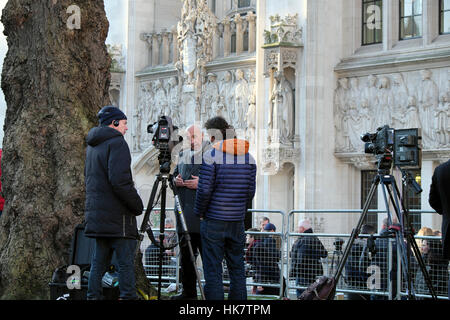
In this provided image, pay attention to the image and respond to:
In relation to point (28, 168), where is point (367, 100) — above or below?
above

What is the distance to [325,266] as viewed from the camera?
13375mm

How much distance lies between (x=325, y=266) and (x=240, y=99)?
8.86 metres

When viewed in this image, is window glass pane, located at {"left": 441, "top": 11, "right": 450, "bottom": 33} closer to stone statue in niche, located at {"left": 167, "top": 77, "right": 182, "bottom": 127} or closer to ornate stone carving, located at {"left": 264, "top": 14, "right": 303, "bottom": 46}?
ornate stone carving, located at {"left": 264, "top": 14, "right": 303, "bottom": 46}

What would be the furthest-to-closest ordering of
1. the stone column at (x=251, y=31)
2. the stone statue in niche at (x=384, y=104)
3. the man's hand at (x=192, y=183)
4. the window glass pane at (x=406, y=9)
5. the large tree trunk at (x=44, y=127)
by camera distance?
the stone column at (x=251, y=31)
the window glass pane at (x=406, y=9)
the stone statue in niche at (x=384, y=104)
the large tree trunk at (x=44, y=127)
the man's hand at (x=192, y=183)

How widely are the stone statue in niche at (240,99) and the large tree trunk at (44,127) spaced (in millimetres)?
10699

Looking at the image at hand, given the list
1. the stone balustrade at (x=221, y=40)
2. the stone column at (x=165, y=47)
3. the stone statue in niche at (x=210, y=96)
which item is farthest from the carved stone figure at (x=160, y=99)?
the stone statue in niche at (x=210, y=96)

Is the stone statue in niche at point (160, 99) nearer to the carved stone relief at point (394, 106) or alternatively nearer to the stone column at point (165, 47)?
the stone column at point (165, 47)

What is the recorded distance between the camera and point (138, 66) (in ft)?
83.4

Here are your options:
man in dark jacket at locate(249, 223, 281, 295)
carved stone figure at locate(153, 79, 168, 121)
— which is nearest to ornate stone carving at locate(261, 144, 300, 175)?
carved stone figure at locate(153, 79, 168, 121)

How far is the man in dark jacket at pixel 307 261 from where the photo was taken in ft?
41.1

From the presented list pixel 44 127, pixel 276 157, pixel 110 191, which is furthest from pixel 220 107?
pixel 110 191
